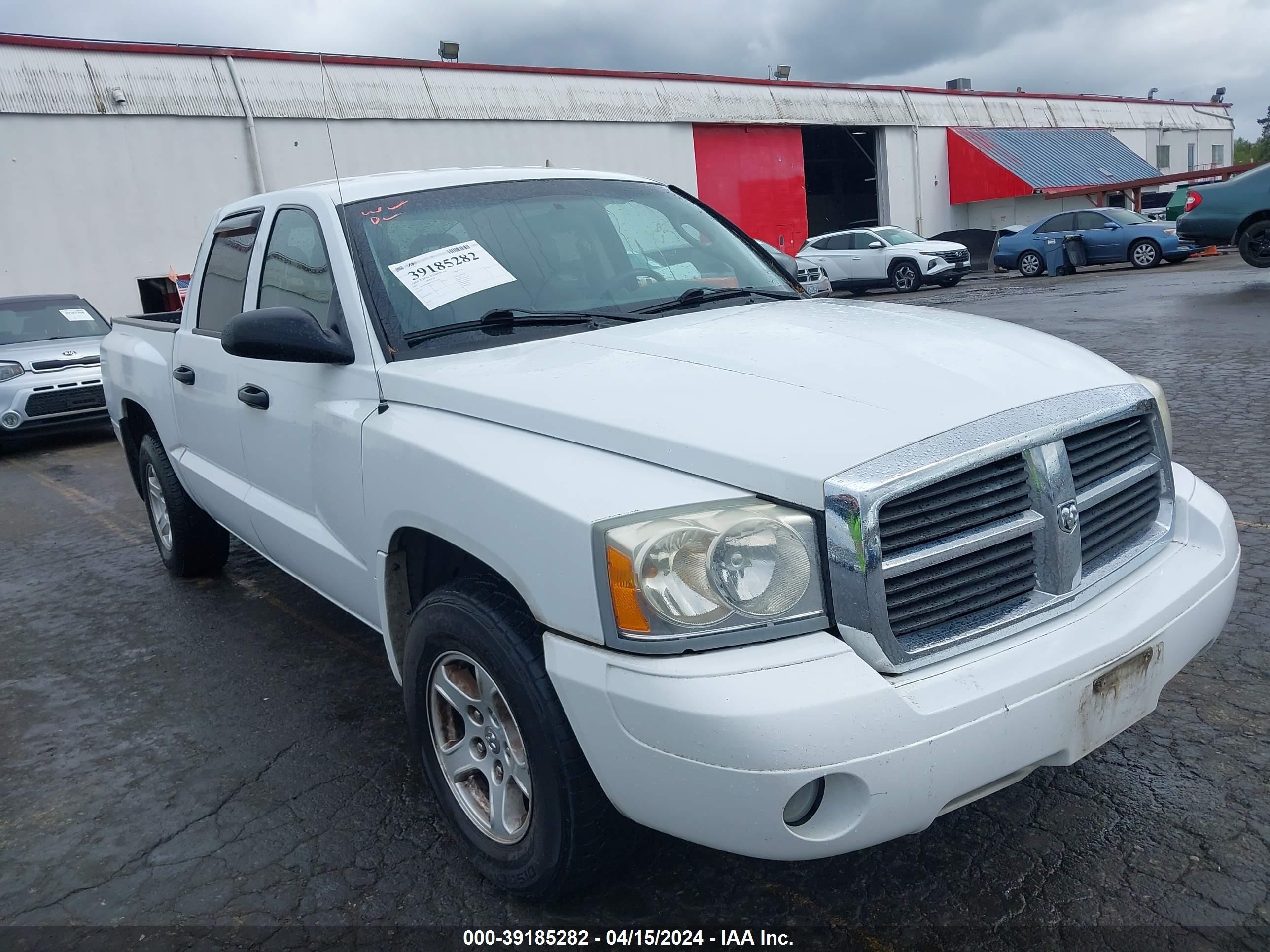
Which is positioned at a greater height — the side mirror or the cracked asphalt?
the side mirror

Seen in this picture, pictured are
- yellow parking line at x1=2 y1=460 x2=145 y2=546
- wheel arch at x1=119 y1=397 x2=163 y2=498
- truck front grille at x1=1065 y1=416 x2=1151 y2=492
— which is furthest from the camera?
yellow parking line at x1=2 y1=460 x2=145 y2=546

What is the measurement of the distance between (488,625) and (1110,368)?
174 cm

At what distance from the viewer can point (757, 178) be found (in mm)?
30094

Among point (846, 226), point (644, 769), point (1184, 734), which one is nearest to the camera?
point (644, 769)

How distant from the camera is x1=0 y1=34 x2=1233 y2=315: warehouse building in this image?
19125 millimetres

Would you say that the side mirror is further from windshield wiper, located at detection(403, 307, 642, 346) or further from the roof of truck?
the roof of truck

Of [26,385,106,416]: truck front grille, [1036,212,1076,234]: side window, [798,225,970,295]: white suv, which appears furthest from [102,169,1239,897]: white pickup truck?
[1036,212,1076,234]: side window

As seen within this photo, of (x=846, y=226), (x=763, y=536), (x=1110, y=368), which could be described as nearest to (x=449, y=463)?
(x=763, y=536)

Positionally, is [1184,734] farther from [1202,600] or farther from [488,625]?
[488,625]

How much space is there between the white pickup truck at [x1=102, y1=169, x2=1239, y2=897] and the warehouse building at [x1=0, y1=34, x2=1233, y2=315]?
10.0 metres

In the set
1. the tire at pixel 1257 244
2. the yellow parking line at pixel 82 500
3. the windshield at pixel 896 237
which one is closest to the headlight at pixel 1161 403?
the yellow parking line at pixel 82 500

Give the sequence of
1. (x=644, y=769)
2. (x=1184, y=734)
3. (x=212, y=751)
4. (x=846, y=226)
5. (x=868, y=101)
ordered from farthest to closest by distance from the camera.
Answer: (x=846, y=226) < (x=868, y=101) < (x=212, y=751) < (x=1184, y=734) < (x=644, y=769)

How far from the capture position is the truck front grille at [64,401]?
10.3m

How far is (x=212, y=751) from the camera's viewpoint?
3525 millimetres
